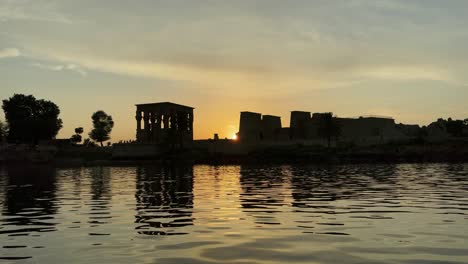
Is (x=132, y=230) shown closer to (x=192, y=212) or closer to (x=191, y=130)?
(x=192, y=212)

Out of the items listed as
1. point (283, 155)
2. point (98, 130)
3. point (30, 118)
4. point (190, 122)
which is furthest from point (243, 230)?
point (98, 130)

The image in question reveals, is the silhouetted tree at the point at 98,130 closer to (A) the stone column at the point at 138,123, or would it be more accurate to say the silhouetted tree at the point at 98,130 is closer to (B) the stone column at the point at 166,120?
(A) the stone column at the point at 138,123

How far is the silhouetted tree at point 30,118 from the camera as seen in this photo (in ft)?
559

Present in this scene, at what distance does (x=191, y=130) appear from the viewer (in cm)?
16912

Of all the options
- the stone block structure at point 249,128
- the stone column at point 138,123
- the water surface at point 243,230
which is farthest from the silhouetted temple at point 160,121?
the water surface at point 243,230

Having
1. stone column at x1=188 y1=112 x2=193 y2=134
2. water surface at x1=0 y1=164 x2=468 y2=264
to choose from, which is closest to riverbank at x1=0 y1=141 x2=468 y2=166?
stone column at x1=188 y1=112 x2=193 y2=134

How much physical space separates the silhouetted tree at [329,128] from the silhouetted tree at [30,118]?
98161 millimetres

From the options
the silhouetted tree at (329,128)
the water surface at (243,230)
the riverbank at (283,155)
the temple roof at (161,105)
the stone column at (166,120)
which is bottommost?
the water surface at (243,230)

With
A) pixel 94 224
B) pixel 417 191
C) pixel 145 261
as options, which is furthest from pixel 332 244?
pixel 417 191

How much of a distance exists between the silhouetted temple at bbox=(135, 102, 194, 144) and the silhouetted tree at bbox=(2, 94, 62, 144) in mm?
36696

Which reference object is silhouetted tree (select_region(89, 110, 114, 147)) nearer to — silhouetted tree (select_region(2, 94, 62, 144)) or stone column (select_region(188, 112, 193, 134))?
silhouetted tree (select_region(2, 94, 62, 144))

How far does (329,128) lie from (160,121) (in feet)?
185

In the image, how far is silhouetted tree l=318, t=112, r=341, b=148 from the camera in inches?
5281

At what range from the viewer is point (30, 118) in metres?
176
